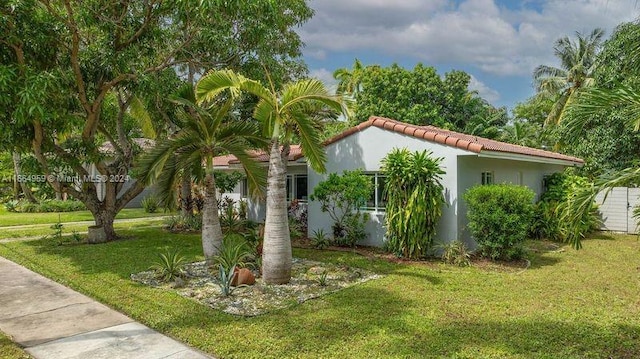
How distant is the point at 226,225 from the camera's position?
17.5 meters

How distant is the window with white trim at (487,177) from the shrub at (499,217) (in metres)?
2.13

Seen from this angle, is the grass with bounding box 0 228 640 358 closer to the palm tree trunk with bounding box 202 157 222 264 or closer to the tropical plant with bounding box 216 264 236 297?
the tropical plant with bounding box 216 264 236 297

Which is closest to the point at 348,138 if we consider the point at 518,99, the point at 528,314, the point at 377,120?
the point at 377,120

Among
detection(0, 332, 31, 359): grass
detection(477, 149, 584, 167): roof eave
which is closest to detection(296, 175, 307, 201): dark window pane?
detection(477, 149, 584, 167): roof eave

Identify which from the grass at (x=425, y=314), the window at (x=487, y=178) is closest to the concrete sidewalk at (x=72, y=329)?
the grass at (x=425, y=314)

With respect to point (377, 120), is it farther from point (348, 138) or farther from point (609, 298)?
point (609, 298)

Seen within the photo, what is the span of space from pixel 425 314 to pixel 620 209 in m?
14.5

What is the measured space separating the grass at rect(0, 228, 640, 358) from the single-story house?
1.97m

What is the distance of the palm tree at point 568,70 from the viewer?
29.5 meters

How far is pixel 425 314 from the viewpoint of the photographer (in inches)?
275

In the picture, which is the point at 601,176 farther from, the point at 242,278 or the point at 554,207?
the point at 554,207

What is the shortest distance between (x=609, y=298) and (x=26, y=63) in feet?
47.5

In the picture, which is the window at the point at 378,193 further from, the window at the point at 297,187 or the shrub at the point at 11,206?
the shrub at the point at 11,206

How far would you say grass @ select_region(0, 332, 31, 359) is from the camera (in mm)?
5383
